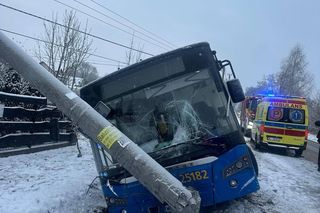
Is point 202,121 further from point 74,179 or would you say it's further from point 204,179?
point 74,179

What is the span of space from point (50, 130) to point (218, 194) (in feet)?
27.4

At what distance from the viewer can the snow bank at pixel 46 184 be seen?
6.97 meters

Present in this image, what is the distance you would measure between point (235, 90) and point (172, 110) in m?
1.15

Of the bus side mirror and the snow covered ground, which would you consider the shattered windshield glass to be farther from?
the snow covered ground

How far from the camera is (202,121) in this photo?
647 cm

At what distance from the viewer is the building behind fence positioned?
36.1ft

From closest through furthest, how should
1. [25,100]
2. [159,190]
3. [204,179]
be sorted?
[159,190] → [204,179] → [25,100]

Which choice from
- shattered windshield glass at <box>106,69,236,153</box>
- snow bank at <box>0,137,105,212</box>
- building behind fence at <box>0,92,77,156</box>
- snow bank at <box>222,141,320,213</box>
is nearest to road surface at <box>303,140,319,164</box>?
snow bank at <box>222,141,320,213</box>

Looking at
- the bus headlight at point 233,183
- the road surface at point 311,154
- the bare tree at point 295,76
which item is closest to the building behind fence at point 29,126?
the bus headlight at point 233,183

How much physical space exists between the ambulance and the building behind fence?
9.32m

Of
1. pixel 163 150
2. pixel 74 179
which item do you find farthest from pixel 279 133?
pixel 163 150

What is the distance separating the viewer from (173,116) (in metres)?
6.50

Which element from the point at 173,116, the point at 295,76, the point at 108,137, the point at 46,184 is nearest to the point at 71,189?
the point at 46,184

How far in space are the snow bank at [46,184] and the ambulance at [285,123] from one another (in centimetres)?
996
